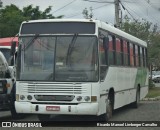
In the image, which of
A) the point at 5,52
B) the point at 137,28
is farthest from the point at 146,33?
the point at 5,52

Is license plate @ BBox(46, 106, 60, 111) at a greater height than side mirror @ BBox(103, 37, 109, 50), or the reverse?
side mirror @ BBox(103, 37, 109, 50)

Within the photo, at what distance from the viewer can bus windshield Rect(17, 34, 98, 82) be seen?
530 inches

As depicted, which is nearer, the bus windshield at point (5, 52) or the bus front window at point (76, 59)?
the bus front window at point (76, 59)

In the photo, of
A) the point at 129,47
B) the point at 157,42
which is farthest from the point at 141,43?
the point at 157,42

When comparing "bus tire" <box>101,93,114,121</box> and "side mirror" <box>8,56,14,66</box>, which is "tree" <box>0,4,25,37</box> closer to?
"side mirror" <box>8,56,14,66</box>

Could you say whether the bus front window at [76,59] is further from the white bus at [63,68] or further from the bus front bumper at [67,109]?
the bus front bumper at [67,109]

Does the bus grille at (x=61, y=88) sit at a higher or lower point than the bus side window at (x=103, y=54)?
lower

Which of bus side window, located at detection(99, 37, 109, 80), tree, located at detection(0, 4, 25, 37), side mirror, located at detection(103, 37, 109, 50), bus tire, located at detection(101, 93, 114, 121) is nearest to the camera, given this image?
bus side window, located at detection(99, 37, 109, 80)

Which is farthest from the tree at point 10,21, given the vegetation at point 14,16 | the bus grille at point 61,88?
the bus grille at point 61,88

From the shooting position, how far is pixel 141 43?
22.5 metres

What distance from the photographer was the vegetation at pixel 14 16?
154 ft

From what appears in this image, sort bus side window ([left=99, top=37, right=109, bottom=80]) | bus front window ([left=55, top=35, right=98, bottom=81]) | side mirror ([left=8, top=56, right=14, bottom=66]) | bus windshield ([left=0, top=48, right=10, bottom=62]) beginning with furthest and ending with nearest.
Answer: bus windshield ([left=0, top=48, right=10, bottom=62])
side mirror ([left=8, top=56, right=14, bottom=66])
bus side window ([left=99, top=37, right=109, bottom=80])
bus front window ([left=55, top=35, right=98, bottom=81])

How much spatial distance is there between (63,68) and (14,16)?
36.3m

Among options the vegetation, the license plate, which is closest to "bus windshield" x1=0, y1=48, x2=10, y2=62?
the license plate
